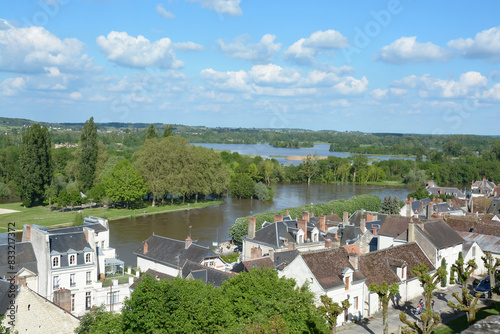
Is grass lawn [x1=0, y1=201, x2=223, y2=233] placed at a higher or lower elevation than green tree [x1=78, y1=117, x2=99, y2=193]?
lower

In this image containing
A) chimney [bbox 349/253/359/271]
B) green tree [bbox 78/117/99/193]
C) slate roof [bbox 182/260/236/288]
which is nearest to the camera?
slate roof [bbox 182/260/236/288]

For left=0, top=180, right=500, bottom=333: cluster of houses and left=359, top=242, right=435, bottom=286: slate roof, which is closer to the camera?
left=0, top=180, right=500, bottom=333: cluster of houses

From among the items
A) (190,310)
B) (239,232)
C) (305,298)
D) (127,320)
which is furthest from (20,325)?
(239,232)

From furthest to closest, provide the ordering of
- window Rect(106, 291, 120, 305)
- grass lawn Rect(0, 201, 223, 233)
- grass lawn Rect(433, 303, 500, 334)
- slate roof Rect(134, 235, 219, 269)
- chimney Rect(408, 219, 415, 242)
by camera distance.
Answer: grass lawn Rect(0, 201, 223, 233) < chimney Rect(408, 219, 415, 242) < slate roof Rect(134, 235, 219, 269) < window Rect(106, 291, 120, 305) < grass lawn Rect(433, 303, 500, 334)

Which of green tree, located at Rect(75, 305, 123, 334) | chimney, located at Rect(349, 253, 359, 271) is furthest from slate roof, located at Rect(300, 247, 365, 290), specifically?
green tree, located at Rect(75, 305, 123, 334)

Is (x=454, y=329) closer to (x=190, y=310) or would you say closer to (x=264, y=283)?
(x=264, y=283)

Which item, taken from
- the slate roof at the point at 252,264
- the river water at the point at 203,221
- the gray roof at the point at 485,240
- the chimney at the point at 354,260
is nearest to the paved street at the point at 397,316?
the chimney at the point at 354,260

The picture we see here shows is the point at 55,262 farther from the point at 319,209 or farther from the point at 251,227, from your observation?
the point at 319,209

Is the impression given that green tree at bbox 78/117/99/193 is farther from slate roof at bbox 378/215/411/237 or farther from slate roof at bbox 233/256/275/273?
slate roof at bbox 378/215/411/237

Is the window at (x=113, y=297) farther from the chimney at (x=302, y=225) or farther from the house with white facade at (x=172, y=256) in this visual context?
the chimney at (x=302, y=225)
